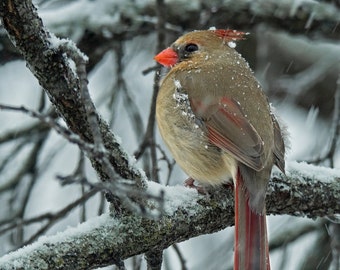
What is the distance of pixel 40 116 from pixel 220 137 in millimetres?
1622

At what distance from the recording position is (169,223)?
339cm

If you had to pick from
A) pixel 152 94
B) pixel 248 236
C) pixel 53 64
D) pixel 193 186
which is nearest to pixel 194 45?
pixel 152 94

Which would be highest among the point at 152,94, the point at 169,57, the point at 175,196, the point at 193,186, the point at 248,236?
the point at 169,57

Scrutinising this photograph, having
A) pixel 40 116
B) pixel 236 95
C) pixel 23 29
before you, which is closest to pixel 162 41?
pixel 236 95

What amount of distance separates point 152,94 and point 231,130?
92 cm

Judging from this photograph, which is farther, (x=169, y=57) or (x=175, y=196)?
(x=169, y=57)

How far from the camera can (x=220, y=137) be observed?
377 cm

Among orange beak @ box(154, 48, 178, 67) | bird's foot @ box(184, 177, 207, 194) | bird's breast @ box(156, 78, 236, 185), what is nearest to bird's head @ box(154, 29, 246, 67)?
orange beak @ box(154, 48, 178, 67)

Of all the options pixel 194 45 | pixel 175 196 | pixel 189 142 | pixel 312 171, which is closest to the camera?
pixel 175 196

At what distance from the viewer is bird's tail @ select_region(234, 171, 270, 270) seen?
3.35 m

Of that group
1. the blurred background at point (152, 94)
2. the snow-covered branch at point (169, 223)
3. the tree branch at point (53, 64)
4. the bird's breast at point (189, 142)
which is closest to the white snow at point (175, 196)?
the snow-covered branch at point (169, 223)

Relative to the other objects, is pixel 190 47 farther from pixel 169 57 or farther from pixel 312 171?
pixel 312 171

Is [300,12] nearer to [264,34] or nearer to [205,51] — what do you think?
[264,34]

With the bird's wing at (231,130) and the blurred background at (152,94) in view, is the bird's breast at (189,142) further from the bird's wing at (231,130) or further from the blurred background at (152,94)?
the blurred background at (152,94)
